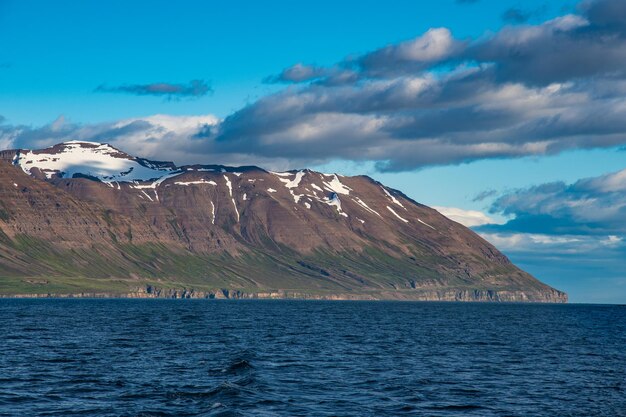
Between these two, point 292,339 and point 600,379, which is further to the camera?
point 292,339

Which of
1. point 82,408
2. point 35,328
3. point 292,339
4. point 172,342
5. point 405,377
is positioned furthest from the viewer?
point 35,328

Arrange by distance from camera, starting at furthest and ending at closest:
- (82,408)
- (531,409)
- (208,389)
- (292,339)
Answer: (292,339)
(208,389)
(531,409)
(82,408)

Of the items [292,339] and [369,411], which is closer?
[369,411]

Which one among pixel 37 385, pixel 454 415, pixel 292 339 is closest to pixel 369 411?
pixel 454 415

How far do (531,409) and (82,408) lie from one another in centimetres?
3412

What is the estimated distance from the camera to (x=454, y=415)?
67562 mm

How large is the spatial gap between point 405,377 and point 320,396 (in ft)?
54.2

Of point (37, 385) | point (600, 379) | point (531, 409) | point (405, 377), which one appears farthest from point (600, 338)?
point (37, 385)

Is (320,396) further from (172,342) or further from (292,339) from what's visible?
(292,339)

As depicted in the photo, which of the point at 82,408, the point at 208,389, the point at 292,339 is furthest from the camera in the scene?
the point at 292,339

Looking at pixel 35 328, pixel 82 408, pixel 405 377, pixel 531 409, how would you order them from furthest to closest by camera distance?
pixel 35 328 < pixel 405 377 < pixel 531 409 < pixel 82 408

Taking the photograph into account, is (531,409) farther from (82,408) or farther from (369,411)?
(82,408)

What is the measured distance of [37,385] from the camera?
255 feet

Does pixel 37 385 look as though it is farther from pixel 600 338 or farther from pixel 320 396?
pixel 600 338
